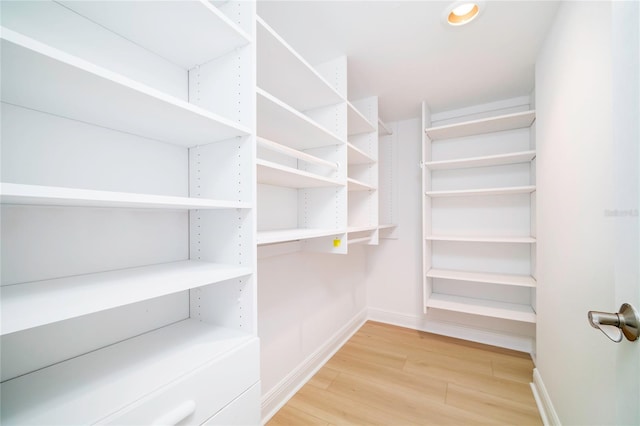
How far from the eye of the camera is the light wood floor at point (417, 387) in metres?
1.57

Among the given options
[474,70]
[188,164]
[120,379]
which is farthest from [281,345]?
[474,70]

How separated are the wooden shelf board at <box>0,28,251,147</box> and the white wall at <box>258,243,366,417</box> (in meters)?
0.86

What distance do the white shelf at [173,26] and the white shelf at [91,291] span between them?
759 millimetres

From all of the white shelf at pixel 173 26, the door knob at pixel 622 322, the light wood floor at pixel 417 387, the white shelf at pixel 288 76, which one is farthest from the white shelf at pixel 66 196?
the light wood floor at pixel 417 387

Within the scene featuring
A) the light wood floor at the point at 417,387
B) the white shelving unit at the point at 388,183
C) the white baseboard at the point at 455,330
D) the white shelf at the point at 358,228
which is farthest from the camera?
the white shelving unit at the point at 388,183

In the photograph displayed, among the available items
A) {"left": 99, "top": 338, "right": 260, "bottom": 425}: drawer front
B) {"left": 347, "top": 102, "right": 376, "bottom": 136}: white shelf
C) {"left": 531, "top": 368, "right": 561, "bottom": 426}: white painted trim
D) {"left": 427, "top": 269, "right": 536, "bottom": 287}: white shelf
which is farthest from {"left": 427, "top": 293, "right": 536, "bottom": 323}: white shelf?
{"left": 99, "top": 338, "right": 260, "bottom": 425}: drawer front

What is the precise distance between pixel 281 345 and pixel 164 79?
1615mm

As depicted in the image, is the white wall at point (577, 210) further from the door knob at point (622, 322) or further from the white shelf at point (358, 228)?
the white shelf at point (358, 228)

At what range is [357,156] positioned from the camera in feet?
6.65

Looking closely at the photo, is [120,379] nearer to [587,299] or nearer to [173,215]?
[173,215]

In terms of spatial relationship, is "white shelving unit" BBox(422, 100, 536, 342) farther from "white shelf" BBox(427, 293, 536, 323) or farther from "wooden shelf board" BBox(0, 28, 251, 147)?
"wooden shelf board" BBox(0, 28, 251, 147)

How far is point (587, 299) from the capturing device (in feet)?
3.45

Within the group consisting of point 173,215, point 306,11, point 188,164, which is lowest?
point 173,215

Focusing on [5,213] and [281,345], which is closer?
[5,213]
